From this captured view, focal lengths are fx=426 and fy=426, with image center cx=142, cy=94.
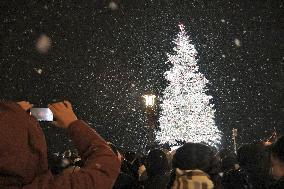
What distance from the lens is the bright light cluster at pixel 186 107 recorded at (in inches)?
1081

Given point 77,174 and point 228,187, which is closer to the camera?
point 77,174

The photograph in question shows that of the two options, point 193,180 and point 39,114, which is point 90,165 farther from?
point 193,180

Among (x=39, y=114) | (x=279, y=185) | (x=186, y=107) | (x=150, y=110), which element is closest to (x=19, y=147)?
(x=39, y=114)

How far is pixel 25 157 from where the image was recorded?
5.82 ft

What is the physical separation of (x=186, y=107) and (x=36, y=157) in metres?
26.3

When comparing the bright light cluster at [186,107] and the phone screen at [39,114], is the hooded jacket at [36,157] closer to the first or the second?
the phone screen at [39,114]

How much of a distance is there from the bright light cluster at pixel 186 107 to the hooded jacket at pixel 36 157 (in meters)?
25.4

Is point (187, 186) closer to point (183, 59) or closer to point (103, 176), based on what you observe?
point (103, 176)

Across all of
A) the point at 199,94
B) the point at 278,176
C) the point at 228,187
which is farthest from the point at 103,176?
the point at 199,94

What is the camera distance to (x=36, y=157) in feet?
5.99

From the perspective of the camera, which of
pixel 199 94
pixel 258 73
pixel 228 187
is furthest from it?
pixel 258 73

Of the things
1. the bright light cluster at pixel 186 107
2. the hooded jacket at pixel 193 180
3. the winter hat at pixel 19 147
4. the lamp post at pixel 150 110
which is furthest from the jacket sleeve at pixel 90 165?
the bright light cluster at pixel 186 107

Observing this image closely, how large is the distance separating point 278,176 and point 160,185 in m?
2.14

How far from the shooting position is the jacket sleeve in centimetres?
180
